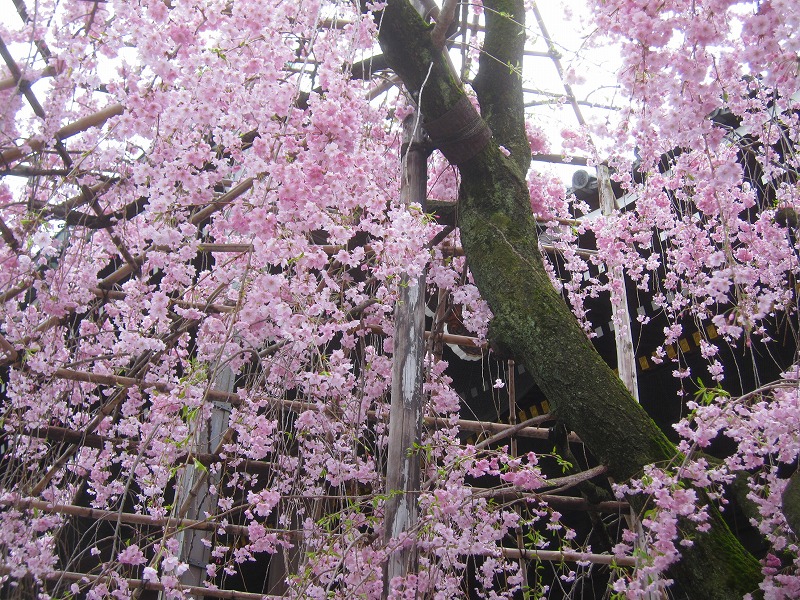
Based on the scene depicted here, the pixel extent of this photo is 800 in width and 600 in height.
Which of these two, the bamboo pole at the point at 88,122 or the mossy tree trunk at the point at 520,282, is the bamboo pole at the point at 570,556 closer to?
the mossy tree trunk at the point at 520,282

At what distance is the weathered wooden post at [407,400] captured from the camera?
2.55m

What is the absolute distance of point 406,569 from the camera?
2.49 metres

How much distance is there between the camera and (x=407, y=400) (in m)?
2.75

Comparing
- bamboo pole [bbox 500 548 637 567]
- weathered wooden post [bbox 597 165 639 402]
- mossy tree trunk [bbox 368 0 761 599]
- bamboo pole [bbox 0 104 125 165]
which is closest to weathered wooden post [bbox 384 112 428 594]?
mossy tree trunk [bbox 368 0 761 599]

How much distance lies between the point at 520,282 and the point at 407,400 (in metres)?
0.68

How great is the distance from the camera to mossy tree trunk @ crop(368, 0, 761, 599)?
7.09ft

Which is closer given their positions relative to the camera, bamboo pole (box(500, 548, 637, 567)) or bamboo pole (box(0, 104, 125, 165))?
bamboo pole (box(0, 104, 125, 165))

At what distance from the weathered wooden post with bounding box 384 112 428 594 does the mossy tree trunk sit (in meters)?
0.26

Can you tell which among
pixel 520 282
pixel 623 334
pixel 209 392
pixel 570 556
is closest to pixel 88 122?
pixel 209 392

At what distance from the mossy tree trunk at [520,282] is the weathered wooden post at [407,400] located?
26 cm

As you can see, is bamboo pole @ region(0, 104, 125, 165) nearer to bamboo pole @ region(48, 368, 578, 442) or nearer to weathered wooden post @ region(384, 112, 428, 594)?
bamboo pole @ region(48, 368, 578, 442)

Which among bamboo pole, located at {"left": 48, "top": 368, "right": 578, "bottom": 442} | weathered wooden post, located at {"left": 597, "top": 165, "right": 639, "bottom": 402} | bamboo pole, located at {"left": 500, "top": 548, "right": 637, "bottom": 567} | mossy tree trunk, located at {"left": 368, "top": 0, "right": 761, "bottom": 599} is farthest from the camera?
weathered wooden post, located at {"left": 597, "top": 165, "right": 639, "bottom": 402}

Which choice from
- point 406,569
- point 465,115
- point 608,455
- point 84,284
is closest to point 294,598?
point 406,569

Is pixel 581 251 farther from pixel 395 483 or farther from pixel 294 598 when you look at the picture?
pixel 294 598
